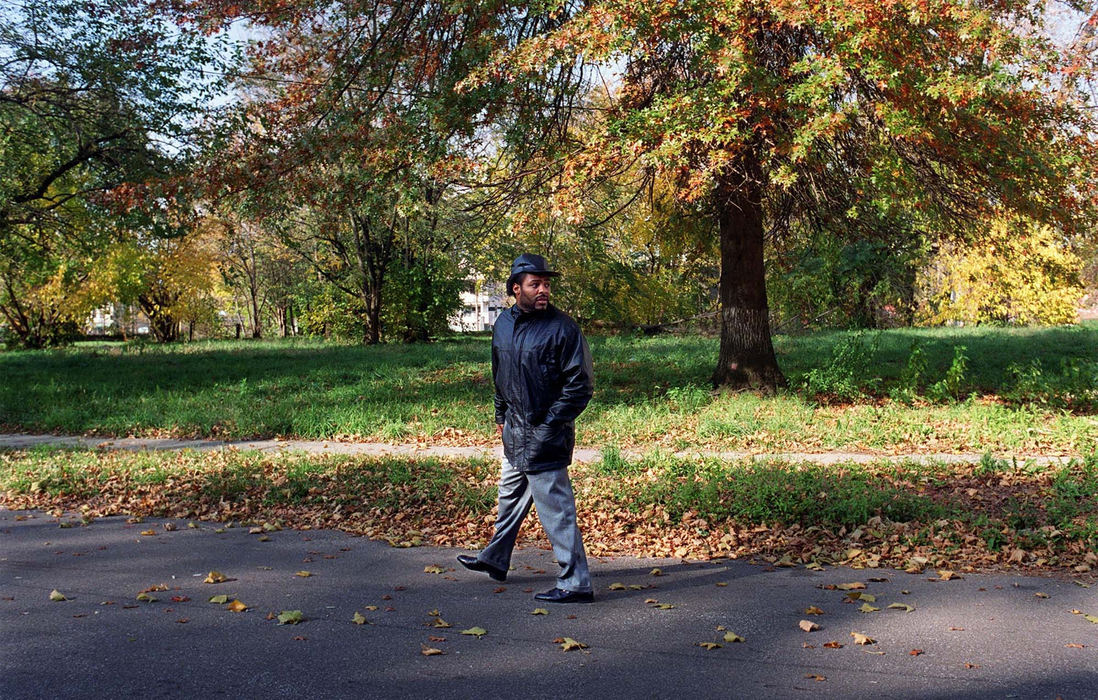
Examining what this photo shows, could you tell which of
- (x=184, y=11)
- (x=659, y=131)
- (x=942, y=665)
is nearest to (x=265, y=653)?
(x=942, y=665)

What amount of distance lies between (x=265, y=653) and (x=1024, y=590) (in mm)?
4307

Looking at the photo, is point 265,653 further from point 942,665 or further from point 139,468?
point 139,468

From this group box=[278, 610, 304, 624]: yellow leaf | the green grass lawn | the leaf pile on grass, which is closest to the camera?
box=[278, 610, 304, 624]: yellow leaf

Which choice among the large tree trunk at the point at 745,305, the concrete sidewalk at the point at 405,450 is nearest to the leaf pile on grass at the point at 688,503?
the concrete sidewalk at the point at 405,450

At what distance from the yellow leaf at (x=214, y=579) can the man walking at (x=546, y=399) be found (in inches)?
80.3

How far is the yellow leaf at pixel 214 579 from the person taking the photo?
19.1 feet

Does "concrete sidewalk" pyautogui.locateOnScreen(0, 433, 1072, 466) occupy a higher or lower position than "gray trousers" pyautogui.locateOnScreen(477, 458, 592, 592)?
lower

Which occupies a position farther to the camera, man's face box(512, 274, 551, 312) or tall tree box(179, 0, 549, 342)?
tall tree box(179, 0, 549, 342)

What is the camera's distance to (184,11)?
13227 mm

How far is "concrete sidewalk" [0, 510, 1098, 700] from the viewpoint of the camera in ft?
13.1

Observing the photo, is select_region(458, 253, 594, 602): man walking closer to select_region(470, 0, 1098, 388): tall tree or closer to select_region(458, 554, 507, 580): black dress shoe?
select_region(458, 554, 507, 580): black dress shoe

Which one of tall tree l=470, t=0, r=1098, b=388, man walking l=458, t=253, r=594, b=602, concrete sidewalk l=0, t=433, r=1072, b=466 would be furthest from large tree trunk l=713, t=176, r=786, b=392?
man walking l=458, t=253, r=594, b=602

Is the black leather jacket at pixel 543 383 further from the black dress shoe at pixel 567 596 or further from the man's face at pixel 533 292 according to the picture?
the black dress shoe at pixel 567 596

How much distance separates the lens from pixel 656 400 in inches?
534
